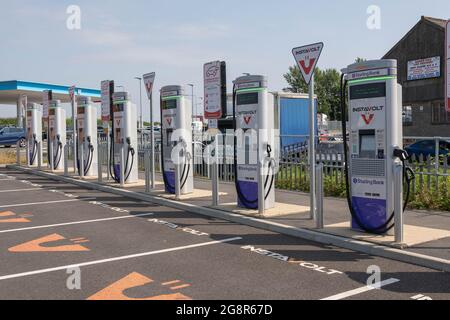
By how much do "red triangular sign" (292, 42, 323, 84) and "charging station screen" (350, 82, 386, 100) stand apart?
3.00 ft

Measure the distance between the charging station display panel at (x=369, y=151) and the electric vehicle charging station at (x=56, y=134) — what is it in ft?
48.0

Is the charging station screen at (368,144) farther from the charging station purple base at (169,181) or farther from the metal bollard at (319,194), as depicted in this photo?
the charging station purple base at (169,181)

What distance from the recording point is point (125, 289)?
18.3 feet

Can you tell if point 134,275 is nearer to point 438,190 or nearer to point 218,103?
point 218,103

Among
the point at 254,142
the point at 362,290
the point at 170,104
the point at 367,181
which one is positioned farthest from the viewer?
the point at 170,104

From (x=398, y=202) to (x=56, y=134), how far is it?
623 inches

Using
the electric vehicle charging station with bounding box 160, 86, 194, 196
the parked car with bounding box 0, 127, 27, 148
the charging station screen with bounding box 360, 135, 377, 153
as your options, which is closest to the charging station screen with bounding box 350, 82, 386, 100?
the charging station screen with bounding box 360, 135, 377, 153

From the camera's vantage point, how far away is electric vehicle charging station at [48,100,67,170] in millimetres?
19922

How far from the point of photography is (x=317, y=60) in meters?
8.42

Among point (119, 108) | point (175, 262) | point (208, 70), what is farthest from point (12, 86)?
point (175, 262)

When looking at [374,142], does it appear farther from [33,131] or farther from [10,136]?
[10,136]

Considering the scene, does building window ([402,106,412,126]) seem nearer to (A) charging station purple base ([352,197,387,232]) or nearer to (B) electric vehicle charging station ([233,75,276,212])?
(B) electric vehicle charging station ([233,75,276,212])

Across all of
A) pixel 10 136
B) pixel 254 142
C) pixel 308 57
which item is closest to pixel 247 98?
pixel 254 142

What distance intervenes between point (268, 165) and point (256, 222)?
122 cm
